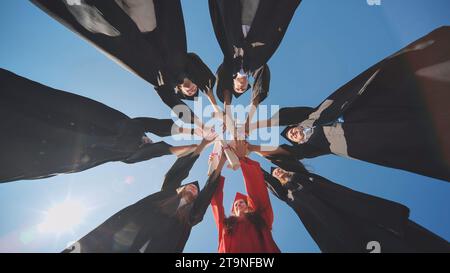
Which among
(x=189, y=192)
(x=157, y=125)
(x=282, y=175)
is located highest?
(x=157, y=125)

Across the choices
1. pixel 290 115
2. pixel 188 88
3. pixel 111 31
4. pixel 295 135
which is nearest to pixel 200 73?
pixel 188 88

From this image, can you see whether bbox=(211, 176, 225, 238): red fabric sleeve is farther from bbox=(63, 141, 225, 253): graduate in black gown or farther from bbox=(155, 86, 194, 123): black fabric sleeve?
bbox=(155, 86, 194, 123): black fabric sleeve

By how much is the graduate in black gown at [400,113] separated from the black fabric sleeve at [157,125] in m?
1.37

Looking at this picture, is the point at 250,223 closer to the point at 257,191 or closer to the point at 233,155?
the point at 257,191

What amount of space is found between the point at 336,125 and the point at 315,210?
2.52 feet

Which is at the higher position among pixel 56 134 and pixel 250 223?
pixel 56 134

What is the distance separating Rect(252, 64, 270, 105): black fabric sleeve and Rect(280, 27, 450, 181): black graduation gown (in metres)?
0.62

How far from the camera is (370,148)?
2355mm

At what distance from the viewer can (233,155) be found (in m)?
2.65

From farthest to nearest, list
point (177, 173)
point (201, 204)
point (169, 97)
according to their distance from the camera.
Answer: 1. point (169, 97)
2. point (177, 173)
3. point (201, 204)

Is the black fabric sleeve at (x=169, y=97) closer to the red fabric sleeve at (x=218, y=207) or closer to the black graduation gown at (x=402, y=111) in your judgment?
the red fabric sleeve at (x=218, y=207)

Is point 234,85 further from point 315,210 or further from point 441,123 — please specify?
point 441,123

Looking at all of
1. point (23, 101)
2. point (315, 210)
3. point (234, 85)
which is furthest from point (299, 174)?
point (23, 101)

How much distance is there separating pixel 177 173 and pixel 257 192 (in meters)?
0.74
